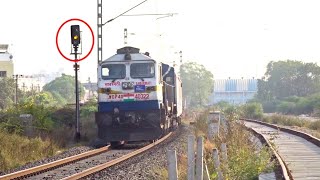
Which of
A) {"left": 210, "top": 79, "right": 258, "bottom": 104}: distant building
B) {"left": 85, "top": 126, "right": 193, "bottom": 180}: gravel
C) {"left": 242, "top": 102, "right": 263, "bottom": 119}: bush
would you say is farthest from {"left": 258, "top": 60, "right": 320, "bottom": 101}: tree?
{"left": 85, "top": 126, "right": 193, "bottom": 180}: gravel

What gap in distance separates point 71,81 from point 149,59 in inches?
5232

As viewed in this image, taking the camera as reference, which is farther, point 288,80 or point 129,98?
point 288,80

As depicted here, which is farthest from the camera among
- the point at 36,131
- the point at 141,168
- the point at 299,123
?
the point at 299,123

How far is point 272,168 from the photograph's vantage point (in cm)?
1299

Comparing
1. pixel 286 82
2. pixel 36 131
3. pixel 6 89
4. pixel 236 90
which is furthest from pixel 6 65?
pixel 36 131

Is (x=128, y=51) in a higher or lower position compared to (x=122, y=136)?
higher

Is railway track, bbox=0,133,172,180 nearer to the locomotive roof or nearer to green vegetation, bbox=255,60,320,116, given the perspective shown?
the locomotive roof

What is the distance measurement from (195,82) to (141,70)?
110 meters

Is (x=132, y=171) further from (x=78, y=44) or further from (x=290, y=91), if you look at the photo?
(x=290, y=91)

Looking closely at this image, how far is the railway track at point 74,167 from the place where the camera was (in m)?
13.9

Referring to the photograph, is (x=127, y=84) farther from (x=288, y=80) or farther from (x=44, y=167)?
(x=288, y=80)

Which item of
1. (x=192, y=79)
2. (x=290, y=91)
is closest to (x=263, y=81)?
(x=290, y=91)

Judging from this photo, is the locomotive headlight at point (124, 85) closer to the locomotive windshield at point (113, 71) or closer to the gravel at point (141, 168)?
the locomotive windshield at point (113, 71)

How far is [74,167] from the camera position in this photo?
636 inches
